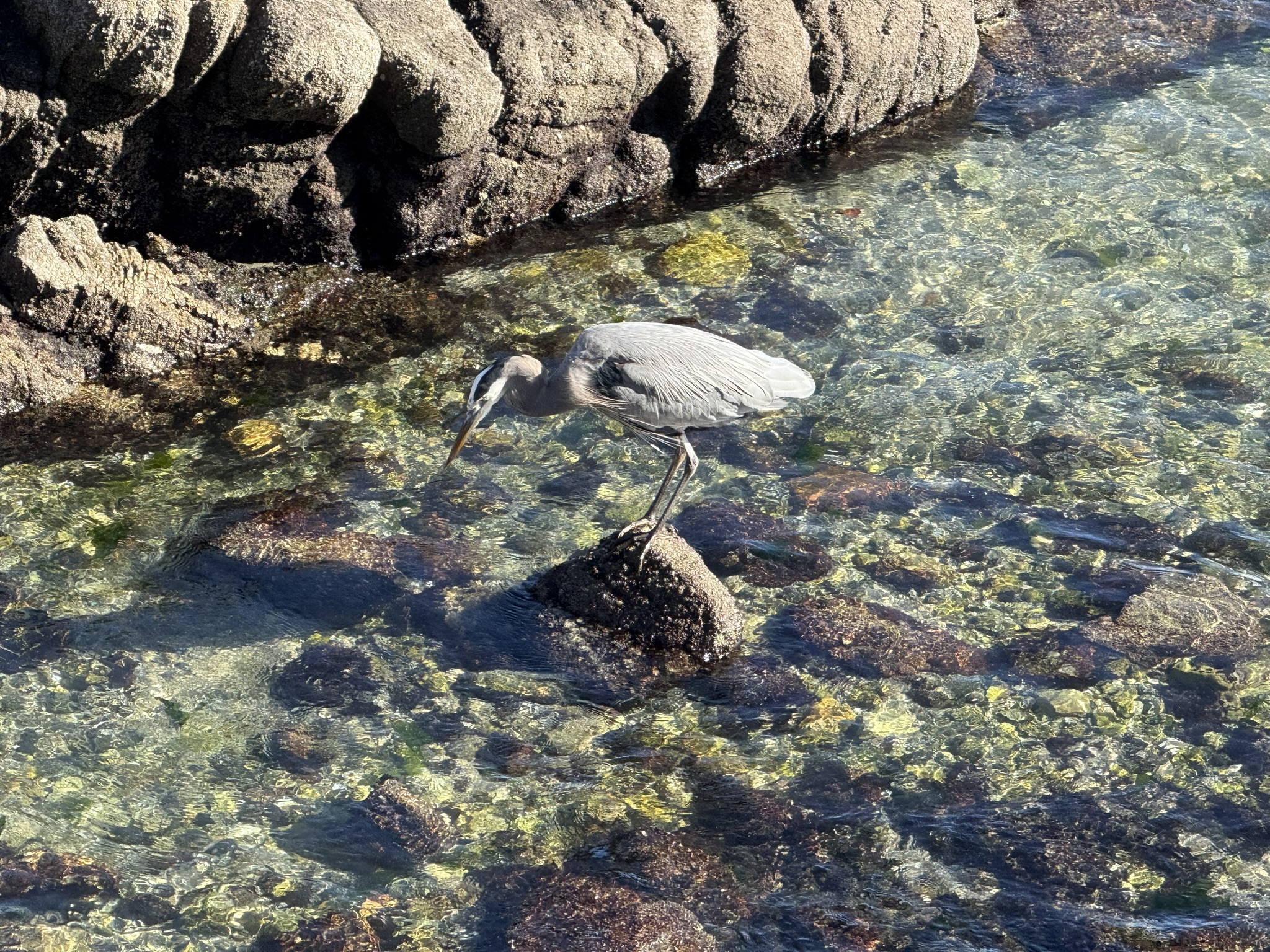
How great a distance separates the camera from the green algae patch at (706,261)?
8375mm

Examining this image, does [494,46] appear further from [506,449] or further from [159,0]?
[506,449]

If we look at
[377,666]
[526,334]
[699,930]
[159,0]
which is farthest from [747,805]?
[159,0]

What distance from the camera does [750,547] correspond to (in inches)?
247

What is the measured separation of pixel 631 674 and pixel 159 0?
4.13m

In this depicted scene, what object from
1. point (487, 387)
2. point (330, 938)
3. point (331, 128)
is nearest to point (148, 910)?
point (330, 938)

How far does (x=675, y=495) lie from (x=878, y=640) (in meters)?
1.09

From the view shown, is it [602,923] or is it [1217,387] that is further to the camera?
[1217,387]

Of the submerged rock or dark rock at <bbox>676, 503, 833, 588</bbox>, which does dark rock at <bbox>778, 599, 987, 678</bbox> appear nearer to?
dark rock at <bbox>676, 503, 833, 588</bbox>

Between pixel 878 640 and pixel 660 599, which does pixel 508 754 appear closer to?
pixel 660 599

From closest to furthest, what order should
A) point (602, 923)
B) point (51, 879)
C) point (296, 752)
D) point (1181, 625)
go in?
point (602, 923)
point (51, 879)
point (296, 752)
point (1181, 625)

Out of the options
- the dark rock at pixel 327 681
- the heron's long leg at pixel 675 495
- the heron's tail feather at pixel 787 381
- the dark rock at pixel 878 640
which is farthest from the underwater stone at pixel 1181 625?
the dark rock at pixel 327 681

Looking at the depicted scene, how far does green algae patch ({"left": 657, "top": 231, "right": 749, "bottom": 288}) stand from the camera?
27.5 feet

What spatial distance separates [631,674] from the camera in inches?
214

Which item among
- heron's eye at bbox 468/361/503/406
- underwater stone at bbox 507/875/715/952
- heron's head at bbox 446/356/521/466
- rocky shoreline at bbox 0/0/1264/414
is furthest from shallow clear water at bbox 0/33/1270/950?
heron's eye at bbox 468/361/503/406
